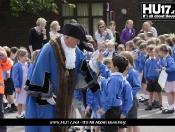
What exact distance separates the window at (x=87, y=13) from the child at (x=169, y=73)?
11.2 metres

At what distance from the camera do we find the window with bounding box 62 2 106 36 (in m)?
22.4

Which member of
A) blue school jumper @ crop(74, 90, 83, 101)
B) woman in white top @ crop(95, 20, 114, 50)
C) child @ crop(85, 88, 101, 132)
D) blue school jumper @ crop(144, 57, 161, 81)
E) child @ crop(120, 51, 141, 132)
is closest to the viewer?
child @ crop(120, 51, 141, 132)

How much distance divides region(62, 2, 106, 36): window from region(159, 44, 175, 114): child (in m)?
11.2

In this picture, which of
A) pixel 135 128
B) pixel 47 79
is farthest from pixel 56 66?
pixel 135 128

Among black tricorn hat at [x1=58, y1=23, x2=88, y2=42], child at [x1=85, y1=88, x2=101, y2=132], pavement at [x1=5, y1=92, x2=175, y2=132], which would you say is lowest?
pavement at [x1=5, y1=92, x2=175, y2=132]

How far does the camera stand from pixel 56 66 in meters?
6.14

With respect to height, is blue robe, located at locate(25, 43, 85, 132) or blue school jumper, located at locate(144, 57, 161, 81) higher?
blue robe, located at locate(25, 43, 85, 132)

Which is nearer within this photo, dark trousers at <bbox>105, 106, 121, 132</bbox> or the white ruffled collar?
the white ruffled collar

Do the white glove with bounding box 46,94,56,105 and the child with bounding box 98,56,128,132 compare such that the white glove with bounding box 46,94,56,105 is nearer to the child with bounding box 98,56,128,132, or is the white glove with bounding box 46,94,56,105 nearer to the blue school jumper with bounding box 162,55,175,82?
the child with bounding box 98,56,128,132

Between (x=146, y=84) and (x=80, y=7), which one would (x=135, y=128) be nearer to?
(x=146, y=84)

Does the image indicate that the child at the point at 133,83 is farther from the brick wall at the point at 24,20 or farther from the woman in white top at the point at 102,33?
the brick wall at the point at 24,20

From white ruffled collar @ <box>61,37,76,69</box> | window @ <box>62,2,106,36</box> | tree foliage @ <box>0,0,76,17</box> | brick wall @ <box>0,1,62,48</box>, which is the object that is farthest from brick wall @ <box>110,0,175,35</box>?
white ruffled collar @ <box>61,37,76,69</box>

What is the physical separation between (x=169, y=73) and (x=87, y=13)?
11.4 metres

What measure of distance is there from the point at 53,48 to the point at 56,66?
0.22 meters
